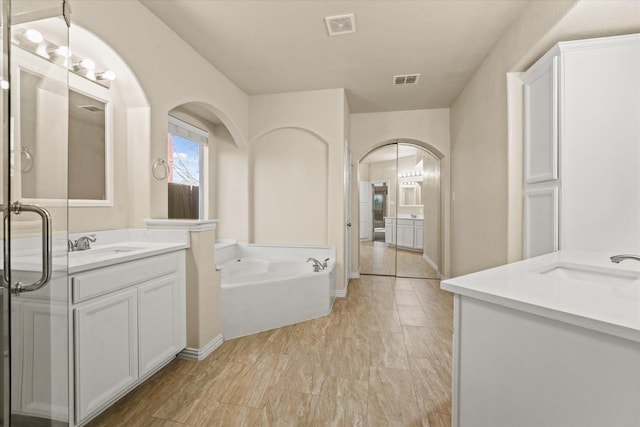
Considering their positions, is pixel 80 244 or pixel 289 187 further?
pixel 289 187

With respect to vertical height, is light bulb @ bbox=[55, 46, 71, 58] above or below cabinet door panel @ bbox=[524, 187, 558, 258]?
above

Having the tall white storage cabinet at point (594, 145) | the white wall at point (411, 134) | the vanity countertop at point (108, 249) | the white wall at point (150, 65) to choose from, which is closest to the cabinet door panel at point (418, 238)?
the white wall at point (411, 134)

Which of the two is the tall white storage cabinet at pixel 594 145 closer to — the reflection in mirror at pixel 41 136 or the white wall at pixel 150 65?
the reflection in mirror at pixel 41 136

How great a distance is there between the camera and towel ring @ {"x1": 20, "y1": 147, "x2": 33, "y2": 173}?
0.84m

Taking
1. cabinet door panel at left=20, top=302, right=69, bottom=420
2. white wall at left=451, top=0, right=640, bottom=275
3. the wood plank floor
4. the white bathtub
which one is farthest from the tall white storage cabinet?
cabinet door panel at left=20, top=302, right=69, bottom=420

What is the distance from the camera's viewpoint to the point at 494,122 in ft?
9.02

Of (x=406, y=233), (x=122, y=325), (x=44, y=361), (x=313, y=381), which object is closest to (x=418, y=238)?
(x=406, y=233)

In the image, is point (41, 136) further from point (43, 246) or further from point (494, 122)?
point (494, 122)

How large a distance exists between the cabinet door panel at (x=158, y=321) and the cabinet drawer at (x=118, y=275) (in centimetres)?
7

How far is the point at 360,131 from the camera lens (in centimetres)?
475

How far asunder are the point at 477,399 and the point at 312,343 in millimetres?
1755

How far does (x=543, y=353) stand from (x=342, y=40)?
2.80 metres

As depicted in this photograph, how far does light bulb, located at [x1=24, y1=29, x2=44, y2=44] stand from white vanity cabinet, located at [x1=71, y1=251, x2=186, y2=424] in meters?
0.98

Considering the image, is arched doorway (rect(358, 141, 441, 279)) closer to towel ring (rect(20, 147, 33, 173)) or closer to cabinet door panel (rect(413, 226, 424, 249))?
cabinet door panel (rect(413, 226, 424, 249))
